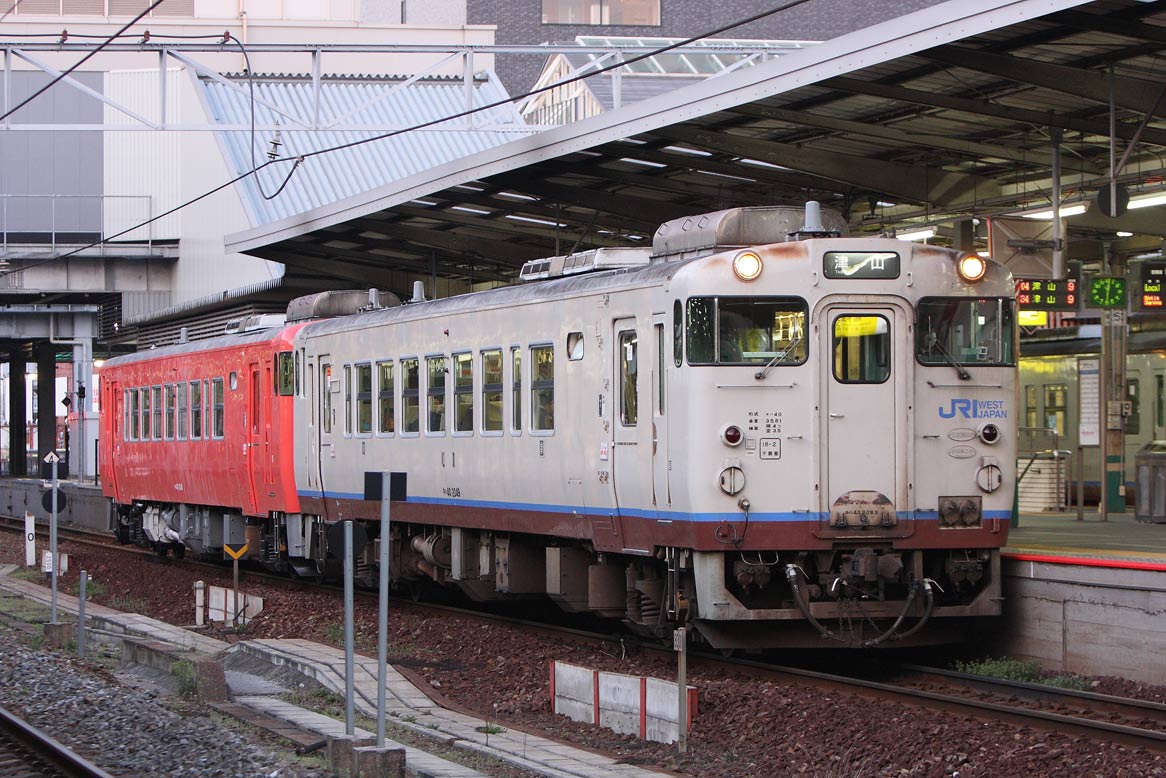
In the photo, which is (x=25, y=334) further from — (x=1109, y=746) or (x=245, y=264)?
(x=1109, y=746)

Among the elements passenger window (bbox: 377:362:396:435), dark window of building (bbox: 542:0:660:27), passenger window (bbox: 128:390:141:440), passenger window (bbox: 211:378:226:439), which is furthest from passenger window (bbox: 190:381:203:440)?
dark window of building (bbox: 542:0:660:27)

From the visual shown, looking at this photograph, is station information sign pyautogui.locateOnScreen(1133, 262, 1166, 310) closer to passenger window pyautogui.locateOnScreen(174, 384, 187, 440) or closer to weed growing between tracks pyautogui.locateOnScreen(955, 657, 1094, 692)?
weed growing between tracks pyautogui.locateOnScreen(955, 657, 1094, 692)

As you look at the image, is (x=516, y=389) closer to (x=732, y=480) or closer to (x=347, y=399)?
(x=732, y=480)

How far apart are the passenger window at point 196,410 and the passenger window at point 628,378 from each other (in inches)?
483

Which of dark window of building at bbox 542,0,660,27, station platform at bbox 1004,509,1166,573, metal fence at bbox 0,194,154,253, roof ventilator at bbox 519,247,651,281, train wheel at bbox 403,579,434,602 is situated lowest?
train wheel at bbox 403,579,434,602

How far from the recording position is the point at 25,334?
1993 inches

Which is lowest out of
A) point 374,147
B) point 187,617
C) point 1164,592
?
point 187,617

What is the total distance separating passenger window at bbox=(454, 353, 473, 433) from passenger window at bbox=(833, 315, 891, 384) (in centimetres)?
464

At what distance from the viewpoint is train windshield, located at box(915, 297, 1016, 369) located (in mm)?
13109

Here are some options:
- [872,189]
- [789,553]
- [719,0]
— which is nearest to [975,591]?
[789,553]

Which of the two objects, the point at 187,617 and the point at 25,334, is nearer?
the point at 187,617

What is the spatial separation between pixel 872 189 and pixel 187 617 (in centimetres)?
984

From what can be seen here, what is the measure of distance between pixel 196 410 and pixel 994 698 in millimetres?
15738

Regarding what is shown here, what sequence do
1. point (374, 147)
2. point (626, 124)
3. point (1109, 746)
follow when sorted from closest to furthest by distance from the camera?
point (1109, 746)
point (626, 124)
point (374, 147)
